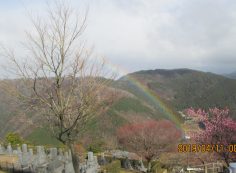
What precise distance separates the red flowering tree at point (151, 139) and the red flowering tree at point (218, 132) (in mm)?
10478

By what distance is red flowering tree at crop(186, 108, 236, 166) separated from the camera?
19766 millimetres

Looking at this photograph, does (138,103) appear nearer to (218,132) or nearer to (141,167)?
(141,167)

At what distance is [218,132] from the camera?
20.7 meters

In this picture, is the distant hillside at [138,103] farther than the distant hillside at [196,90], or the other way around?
the distant hillside at [196,90]

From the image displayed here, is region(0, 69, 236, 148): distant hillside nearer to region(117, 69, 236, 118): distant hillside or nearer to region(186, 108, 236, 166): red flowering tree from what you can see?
region(117, 69, 236, 118): distant hillside

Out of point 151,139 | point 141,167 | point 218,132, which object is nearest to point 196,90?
point 151,139

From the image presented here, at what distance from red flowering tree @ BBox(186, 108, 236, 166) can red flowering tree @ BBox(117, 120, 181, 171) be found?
10478mm

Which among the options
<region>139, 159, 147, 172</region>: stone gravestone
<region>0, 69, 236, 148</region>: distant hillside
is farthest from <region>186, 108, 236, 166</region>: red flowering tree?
<region>139, 159, 147, 172</region>: stone gravestone

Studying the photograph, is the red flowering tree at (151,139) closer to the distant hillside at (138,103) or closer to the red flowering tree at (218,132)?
the distant hillside at (138,103)

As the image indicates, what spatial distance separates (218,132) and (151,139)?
562 inches

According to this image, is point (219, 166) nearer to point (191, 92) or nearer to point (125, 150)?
point (125, 150)

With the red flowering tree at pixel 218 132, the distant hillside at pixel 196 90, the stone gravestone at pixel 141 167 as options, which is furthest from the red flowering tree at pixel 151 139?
the distant hillside at pixel 196 90

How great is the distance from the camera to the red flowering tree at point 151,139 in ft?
111

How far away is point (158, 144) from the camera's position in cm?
3416
